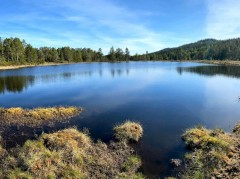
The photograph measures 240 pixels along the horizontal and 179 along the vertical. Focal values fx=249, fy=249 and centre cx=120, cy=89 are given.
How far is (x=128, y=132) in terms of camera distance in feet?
69.3

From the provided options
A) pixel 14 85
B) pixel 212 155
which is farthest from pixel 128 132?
pixel 14 85

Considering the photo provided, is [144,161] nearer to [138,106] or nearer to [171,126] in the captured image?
[171,126]

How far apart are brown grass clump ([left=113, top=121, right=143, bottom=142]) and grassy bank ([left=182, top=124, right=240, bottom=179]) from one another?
398 cm

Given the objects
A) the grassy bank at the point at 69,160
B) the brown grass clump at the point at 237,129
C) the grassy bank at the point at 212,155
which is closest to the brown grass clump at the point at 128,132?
the grassy bank at the point at 69,160

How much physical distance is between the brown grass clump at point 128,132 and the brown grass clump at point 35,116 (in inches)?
317

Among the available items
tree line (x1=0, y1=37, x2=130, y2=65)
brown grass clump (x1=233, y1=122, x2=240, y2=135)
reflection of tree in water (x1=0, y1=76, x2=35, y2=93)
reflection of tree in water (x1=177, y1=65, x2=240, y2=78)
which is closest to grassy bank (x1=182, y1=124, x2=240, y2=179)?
brown grass clump (x1=233, y1=122, x2=240, y2=135)

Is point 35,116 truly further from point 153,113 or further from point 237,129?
point 237,129

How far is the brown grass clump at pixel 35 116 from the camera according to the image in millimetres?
25734

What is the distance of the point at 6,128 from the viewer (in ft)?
78.5

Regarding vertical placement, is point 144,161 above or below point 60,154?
below

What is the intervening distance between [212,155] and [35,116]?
18965 mm

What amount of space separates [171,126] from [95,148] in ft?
32.0

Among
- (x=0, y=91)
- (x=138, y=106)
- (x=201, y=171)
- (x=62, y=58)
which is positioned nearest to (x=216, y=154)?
(x=201, y=171)

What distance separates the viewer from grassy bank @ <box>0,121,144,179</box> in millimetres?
14133
